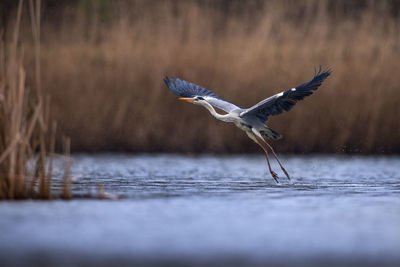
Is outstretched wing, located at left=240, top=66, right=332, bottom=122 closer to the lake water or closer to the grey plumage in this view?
the grey plumage

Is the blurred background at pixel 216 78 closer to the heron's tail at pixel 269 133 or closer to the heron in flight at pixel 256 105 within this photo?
the heron in flight at pixel 256 105

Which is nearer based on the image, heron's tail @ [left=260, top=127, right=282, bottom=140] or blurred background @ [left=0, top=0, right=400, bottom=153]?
heron's tail @ [left=260, top=127, right=282, bottom=140]

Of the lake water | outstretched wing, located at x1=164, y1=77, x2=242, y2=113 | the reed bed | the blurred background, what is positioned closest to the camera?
the lake water

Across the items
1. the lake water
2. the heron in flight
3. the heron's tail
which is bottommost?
the lake water

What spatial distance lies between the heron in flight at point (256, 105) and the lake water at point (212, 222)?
537 mm

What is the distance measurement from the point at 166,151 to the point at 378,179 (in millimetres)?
3779

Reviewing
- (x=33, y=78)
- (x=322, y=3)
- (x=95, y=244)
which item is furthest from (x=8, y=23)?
(x=95, y=244)

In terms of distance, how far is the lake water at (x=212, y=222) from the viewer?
5094 millimetres

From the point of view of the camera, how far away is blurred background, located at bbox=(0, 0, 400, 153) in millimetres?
12102

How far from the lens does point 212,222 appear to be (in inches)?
249

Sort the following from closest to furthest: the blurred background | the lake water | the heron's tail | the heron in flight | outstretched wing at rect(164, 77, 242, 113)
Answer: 1. the lake water
2. the heron in flight
3. the heron's tail
4. outstretched wing at rect(164, 77, 242, 113)
5. the blurred background

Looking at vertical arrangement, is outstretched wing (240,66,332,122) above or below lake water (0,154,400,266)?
above

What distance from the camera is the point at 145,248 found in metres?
5.32

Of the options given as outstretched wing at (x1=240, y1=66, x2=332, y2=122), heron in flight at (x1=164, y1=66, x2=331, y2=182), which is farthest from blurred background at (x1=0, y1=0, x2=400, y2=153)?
outstretched wing at (x1=240, y1=66, x2=332, y2=122)
